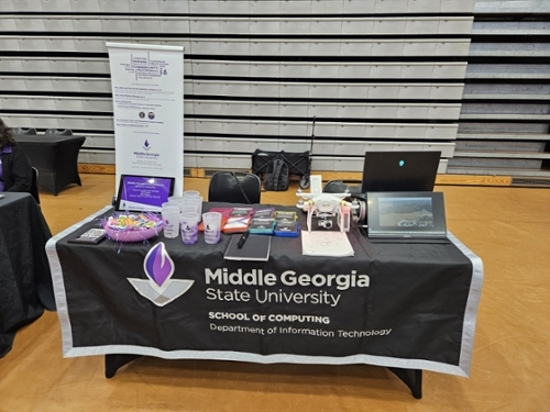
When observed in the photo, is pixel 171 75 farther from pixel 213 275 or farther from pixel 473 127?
pixel 473 127

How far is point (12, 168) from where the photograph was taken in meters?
2.57

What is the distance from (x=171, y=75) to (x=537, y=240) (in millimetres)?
4070

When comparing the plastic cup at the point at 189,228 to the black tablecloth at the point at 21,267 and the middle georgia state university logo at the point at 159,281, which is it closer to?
the middle georgia state university logo at the point at 159,281

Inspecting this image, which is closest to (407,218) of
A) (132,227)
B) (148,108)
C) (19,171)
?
(132,227)

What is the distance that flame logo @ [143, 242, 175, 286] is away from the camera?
1.51m

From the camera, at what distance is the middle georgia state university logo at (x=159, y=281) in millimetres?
1517

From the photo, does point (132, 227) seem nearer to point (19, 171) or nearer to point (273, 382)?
point (273, 382)

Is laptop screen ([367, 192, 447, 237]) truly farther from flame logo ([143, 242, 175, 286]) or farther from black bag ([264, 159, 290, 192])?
black bag ([264, 159, 290, 192])

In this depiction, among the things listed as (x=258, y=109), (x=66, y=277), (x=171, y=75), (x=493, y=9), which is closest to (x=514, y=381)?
(x=66, y=277)

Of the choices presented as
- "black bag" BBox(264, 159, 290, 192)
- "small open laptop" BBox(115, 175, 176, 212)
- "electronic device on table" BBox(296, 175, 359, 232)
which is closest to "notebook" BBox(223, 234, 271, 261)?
"electronic device on table" BBox(296, 175, 359, 232)

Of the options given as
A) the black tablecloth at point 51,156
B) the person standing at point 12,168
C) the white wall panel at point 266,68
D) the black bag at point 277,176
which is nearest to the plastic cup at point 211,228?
the person standing at point 12,168

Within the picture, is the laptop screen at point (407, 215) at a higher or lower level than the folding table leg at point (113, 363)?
higher

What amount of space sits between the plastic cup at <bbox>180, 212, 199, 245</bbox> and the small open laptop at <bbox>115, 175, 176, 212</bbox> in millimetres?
505

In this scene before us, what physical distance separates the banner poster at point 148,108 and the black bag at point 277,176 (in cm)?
348
